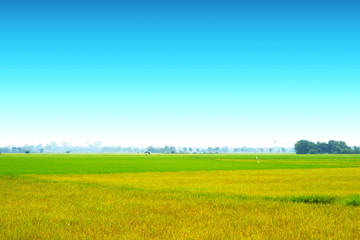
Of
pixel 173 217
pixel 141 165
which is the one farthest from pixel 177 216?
pixel 141 165

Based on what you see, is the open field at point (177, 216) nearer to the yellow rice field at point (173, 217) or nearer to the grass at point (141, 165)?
the yellow rice field at point (173, 217)

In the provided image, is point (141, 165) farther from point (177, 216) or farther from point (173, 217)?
point (173, 217)

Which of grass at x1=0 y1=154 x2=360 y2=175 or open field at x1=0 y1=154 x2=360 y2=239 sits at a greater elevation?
open field at x1=0 y1=154 x2=360 y2=239

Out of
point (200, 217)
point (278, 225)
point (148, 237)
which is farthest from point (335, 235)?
point (148, 237)

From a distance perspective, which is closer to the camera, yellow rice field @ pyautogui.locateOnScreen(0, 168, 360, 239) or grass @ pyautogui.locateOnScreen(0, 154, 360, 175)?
yellow rice field @ pyautogui.locateOnScreen(0, 168, 360, 239)

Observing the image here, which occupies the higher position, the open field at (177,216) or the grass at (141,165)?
the open field at (177,216)

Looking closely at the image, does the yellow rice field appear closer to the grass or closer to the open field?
the open field

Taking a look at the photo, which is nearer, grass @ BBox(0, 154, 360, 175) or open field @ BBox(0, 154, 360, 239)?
open field @ BBox(0, 154, 360, 239)

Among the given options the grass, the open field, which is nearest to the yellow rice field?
the open field

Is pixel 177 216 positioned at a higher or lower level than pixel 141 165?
higher

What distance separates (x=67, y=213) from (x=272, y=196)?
929 cm

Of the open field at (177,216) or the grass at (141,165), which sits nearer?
the open field at (177,216)

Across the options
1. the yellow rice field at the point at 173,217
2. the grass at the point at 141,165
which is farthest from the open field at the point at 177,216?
the grass at the point at 141,165

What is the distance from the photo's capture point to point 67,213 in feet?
37.7
